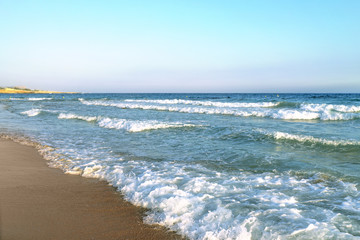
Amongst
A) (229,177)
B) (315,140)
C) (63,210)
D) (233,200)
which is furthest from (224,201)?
(315,140)

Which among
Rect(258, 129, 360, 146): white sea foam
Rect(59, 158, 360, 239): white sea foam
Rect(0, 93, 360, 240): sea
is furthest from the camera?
Rect(258, 129, 360, 146): white sea foam

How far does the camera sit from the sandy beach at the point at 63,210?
3.01 metres

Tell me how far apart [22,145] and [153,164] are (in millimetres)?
5063

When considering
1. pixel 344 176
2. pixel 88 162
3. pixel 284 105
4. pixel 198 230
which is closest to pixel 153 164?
pixel 88 162

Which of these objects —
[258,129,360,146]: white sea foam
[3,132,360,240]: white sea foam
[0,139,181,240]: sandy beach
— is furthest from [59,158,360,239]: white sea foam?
[258,129,360,146]: white sea foam

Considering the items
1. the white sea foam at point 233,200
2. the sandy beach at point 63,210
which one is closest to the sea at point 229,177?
the white sea foam at point 233,200

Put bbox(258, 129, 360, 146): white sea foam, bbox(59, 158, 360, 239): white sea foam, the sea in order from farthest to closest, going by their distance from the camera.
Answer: bbox(258, 129, 360, 146): white sea foam, the sea, bbox(59, 158, 360, 239): white sea foam

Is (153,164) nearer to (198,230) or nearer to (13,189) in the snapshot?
(13,189)

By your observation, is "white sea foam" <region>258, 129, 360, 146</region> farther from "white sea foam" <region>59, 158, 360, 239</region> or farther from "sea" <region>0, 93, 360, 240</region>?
"white sea foam" <region>59, 158, 360, 239</region>

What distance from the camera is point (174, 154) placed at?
7.12 meters

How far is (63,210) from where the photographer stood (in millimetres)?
3654

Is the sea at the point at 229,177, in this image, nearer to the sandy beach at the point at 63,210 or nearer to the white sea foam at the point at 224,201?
the white sea foam at the point at 224,201

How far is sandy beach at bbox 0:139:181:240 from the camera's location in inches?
119

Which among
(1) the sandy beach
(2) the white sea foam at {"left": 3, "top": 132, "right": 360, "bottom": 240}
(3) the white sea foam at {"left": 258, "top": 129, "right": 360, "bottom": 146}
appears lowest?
(1) the sandy beach
